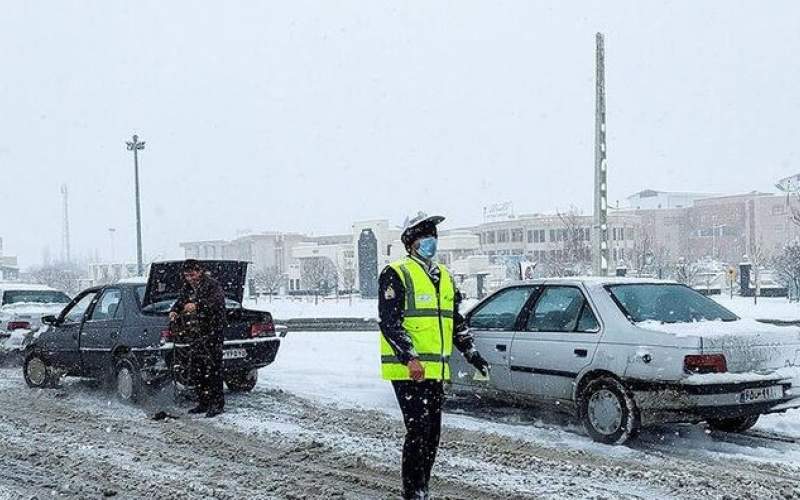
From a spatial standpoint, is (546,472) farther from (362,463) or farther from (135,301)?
(135,301)

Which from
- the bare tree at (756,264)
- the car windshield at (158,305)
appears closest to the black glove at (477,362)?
the car windshield at (158,305)

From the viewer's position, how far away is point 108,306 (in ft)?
34.2

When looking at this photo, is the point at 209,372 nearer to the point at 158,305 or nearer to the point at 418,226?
the point at 158,305

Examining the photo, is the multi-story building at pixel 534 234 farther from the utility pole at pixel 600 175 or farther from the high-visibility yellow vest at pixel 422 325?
the high-visibility yellow vest at pixel 422 325

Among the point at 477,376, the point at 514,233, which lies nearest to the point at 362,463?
the point at 477,376

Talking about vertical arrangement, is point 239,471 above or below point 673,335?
below

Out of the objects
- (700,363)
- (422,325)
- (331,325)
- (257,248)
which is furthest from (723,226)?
(422,325)

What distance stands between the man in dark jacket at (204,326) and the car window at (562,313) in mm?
3401

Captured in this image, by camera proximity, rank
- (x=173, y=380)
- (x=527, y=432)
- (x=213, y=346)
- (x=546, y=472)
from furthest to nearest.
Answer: (x=173, y=380)
(x=213, y=346)
(x=527, y=432)
(x=546, y=472)

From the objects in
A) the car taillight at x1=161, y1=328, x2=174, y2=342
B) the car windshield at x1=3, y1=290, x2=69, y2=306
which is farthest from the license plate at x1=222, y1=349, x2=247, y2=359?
the car windshield at x1=3, y1=290, x2=69, y2=306

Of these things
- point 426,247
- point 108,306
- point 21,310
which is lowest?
point 21,310

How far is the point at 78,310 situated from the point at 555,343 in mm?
6916

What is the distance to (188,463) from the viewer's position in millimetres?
6707

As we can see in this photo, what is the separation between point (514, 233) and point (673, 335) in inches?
3386
